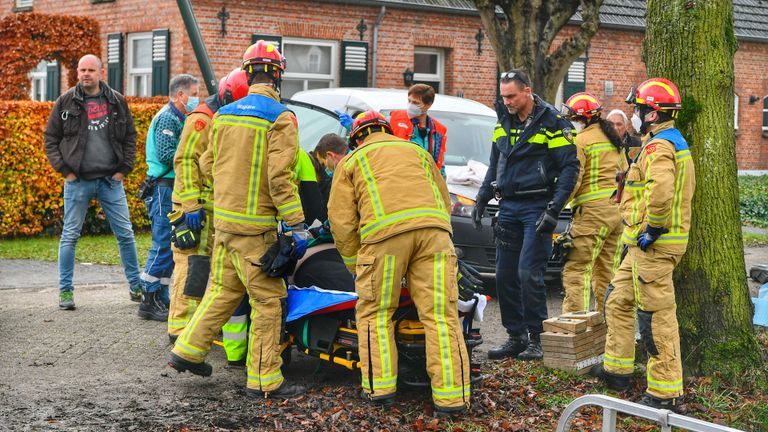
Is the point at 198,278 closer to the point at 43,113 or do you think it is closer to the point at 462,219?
the point at 462,219

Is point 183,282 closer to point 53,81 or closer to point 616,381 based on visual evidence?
point 616,381

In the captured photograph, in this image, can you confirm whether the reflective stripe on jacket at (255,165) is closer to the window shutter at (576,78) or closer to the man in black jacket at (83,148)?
the man in black jacket at (83,148)

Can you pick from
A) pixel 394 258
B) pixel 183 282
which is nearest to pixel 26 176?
pixel 183 282

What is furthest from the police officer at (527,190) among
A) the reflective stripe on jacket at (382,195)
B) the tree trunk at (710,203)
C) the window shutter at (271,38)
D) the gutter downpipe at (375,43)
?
the gutter downpipe at (375,43)

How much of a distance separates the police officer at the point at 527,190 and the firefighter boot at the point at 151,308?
2.81 m

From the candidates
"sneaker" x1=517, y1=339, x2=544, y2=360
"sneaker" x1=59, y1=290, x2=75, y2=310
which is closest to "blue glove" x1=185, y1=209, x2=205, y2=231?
"sneaker" x1=59, y1=290, x2=75, y2=310

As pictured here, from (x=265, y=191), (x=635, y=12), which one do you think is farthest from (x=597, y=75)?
(x=265, y=191)

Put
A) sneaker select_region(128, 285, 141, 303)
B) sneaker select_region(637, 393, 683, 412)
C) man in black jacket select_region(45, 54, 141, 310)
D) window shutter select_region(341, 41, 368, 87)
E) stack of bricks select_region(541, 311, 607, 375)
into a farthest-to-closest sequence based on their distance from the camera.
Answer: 1. window shutter select_region(341, 41, 368, 87)
2. sneaker select_region(128, 285, 141, 303)
3. man in black jacket select_region(45, 54, 141, 310)
4. stack of bricks select_region(541, 311, 607, 375)
5. sneaker select_region(637, 393, 683, 412)

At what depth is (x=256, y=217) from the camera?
20.2 feet

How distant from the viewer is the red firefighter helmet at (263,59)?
632 centimetres

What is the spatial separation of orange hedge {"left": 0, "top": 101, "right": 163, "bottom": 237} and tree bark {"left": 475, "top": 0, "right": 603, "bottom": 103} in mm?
6496

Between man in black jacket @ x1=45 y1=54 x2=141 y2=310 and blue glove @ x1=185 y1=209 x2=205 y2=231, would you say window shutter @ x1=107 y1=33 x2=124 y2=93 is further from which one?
blue glove @ x1=185 y1=209 x2=205 y2=231

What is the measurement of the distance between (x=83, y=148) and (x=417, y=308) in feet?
13.6

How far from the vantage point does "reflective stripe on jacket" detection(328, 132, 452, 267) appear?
5727 mm
